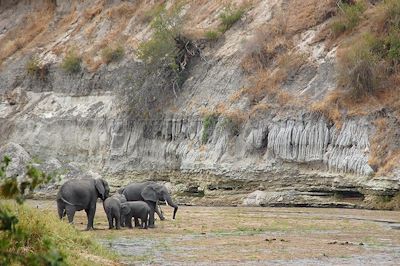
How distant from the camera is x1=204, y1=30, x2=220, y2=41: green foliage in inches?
2034

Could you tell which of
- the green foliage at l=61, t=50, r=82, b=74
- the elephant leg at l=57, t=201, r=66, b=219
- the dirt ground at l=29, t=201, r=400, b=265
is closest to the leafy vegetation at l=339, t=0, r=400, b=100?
the dirt ground at l=29, t=201, r=400, b=265

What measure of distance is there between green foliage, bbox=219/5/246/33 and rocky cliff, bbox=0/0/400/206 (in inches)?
14.7

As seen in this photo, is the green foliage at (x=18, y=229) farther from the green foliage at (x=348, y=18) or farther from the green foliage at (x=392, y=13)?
the green foliage at (x=348, y=18)

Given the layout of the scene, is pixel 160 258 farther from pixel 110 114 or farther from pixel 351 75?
pixel 110 114

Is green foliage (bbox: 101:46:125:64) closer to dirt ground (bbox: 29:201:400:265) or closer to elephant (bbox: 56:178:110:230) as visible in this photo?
dirt ground (bbox: 29:201:400:265)

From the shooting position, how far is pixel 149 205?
28297mm

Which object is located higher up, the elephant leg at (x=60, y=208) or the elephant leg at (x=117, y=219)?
the elephant leg at (x=60, y=208)

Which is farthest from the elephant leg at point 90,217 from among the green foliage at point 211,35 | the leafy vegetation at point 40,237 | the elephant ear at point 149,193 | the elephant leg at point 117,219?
the green foliage at point 211,35

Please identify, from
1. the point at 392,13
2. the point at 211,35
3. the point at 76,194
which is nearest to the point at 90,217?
the point at 76,194

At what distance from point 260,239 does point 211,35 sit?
30966mm

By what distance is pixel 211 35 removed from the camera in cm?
5172

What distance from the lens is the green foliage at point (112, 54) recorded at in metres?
56.7

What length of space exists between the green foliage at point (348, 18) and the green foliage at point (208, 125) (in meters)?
8.13

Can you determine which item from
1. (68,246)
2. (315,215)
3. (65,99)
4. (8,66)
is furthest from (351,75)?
(8,66)
